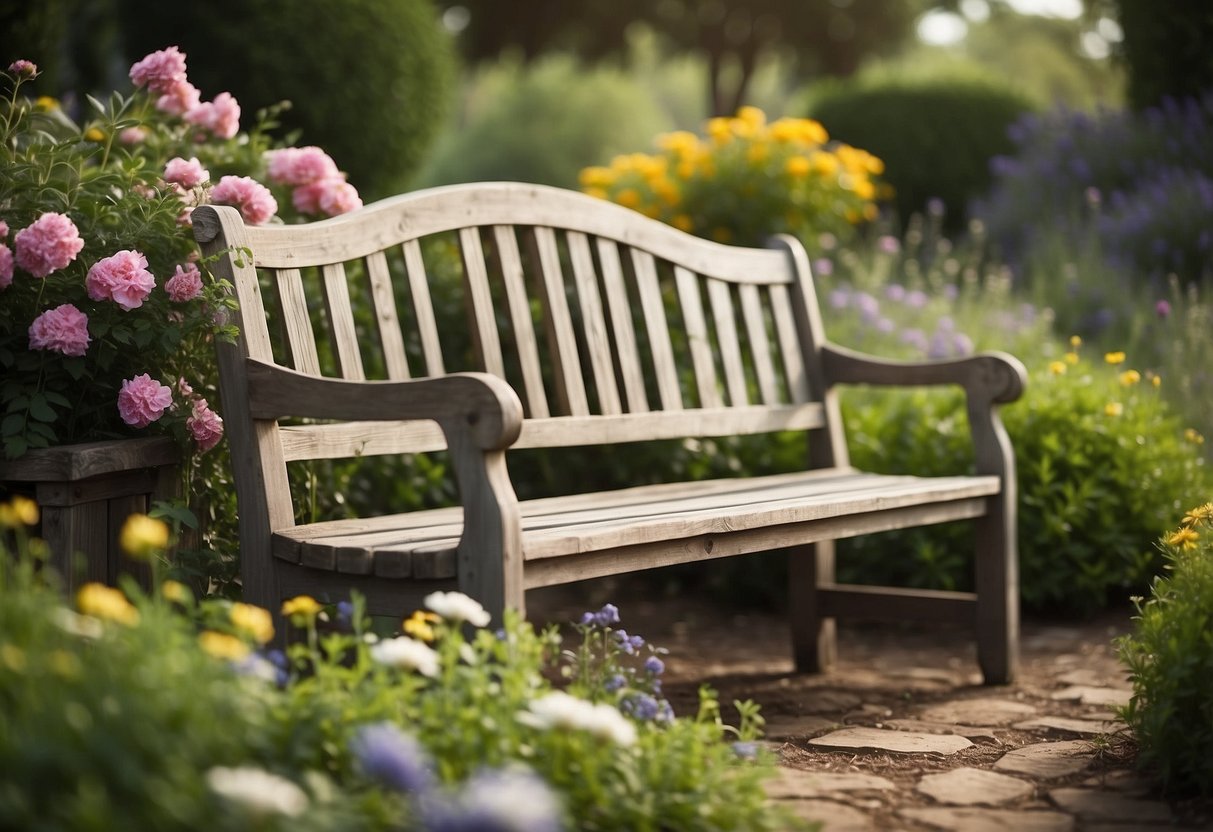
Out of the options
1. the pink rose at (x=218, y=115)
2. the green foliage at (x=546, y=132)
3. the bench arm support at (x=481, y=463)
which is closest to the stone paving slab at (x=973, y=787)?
the bench arm support at (x=481, y=463)

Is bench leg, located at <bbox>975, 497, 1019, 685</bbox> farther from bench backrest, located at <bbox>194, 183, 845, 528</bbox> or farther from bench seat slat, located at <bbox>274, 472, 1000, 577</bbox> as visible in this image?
bench backrest, located at <bbox>194, 183, 845, 528</bbox>

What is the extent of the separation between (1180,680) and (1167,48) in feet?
21.0

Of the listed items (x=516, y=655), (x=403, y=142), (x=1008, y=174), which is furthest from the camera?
(x=1008, y=174)

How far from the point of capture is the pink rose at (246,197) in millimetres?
3078

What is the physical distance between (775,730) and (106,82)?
703 cm

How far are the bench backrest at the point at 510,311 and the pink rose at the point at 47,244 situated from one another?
26 centimetres

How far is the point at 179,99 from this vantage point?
3453 millimetres

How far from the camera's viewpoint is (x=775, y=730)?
3.27 meters

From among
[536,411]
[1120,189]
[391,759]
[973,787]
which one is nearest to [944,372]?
[536,411]

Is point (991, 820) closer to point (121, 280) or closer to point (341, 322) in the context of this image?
point (341, 322)

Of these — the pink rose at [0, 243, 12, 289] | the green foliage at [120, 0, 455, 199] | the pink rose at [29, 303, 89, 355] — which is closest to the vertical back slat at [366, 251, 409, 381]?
the pink rose at [29, 303, 89, 355]

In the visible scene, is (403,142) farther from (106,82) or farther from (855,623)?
(855,623)

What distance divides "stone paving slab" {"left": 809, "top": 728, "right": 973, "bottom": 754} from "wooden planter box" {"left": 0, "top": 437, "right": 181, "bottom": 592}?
153 centimetres

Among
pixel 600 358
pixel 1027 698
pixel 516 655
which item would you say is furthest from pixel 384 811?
pixel 1027 698
